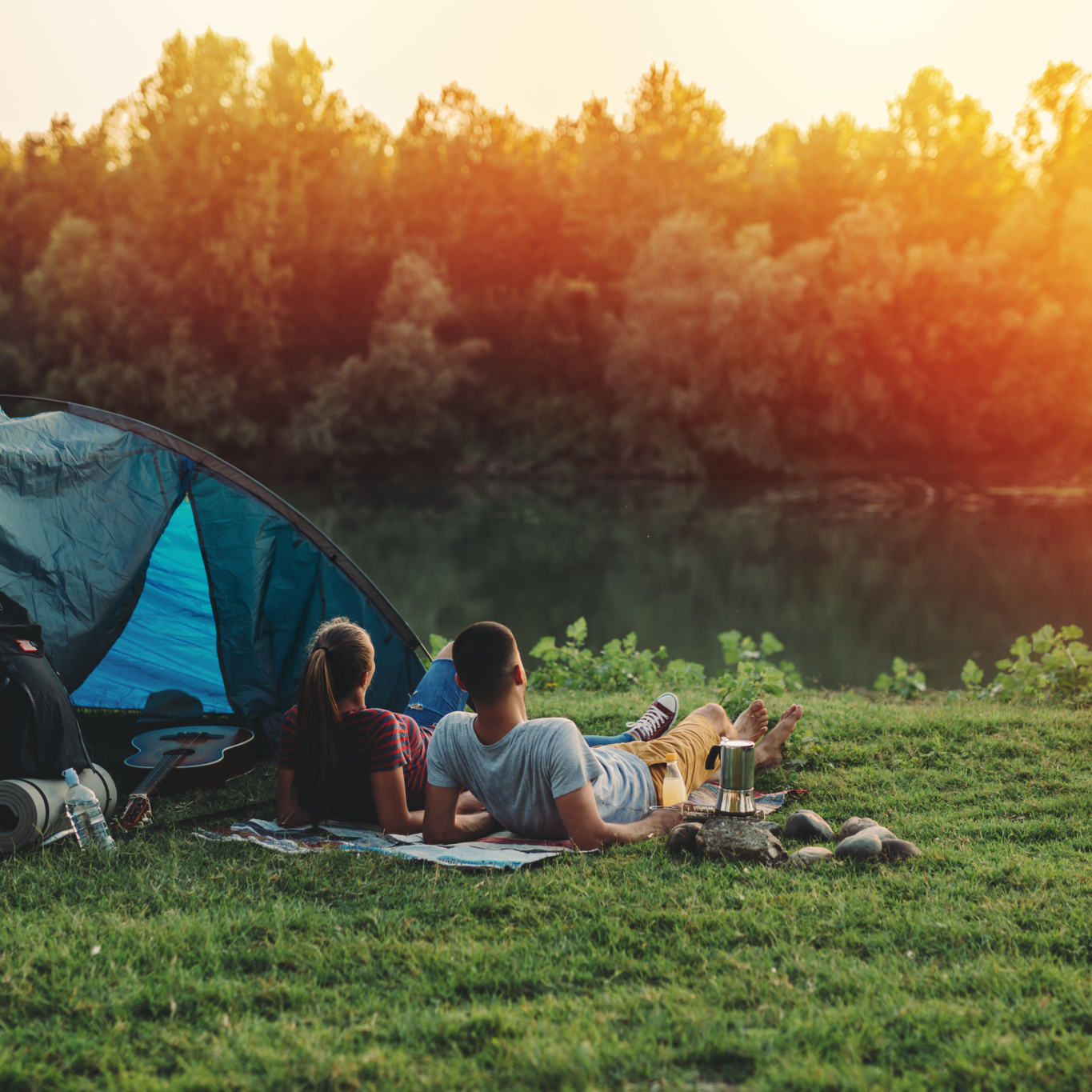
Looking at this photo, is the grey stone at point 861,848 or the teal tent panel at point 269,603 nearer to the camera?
the grey stone at point 861,848

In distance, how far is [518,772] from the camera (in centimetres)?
338

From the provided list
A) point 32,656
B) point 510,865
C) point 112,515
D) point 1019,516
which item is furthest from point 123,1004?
point 1019,516

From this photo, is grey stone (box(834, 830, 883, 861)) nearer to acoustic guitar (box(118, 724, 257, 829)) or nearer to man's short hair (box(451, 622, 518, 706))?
man's short hair (box(451, 622, 518, 706))

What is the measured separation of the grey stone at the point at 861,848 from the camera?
10.7 ft

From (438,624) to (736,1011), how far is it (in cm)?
1001

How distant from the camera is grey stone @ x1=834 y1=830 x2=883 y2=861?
327 centimetres

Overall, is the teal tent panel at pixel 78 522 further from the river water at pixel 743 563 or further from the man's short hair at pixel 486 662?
the river water at pixel 743 563

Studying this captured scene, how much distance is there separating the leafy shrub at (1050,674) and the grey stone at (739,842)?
359 cm

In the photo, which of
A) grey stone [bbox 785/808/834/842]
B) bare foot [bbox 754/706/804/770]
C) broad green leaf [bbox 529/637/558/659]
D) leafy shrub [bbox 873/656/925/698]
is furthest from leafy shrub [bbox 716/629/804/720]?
grey stone [bbox 785/808/834/842]

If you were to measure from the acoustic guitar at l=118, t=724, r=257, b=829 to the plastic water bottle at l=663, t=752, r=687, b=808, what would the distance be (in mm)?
2001

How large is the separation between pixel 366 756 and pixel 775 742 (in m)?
1.79

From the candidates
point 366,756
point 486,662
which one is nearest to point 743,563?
point 366,756

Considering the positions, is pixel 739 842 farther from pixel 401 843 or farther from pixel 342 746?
pixel 342 746

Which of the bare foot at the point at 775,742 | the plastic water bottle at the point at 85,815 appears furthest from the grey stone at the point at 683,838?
the plastic water bottle at the point at 85,815
